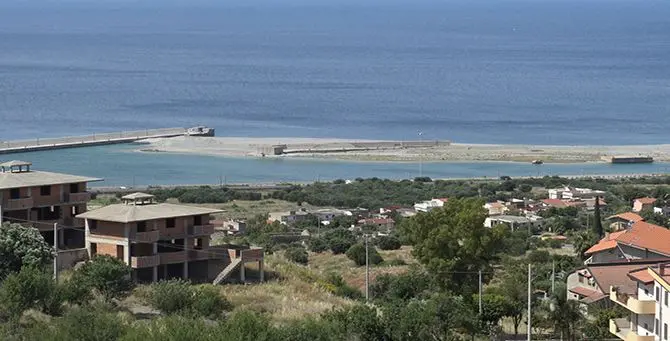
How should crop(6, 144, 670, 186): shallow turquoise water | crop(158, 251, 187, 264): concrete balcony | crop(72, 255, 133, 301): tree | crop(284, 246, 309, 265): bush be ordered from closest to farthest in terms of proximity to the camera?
1. crop(72, 255, 133, 301): tree
2. crop(158, 251, 187, 264): concrete balcony
3. crop(284, 246, 309, 265): bush
4. crop(6, 144, 670, 186): shallow turquoise water

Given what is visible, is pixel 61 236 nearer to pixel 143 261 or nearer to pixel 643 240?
pixel 143 261

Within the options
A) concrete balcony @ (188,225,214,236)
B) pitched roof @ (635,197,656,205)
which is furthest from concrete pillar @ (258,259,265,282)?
pitched roof @ (635,197,656,205)

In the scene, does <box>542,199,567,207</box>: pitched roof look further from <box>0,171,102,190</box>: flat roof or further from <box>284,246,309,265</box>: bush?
<box>0,171,102,190</box>: flat roof

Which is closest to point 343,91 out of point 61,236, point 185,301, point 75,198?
point 75,198

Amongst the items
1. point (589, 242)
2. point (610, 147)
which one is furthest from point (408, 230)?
point (610, 147)

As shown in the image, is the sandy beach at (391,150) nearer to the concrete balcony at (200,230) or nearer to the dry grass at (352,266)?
the dry grass at (352,266)

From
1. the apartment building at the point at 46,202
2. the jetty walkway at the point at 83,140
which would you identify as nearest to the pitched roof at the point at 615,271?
the apartment building at the point at 46,202

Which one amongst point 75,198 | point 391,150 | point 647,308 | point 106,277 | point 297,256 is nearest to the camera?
point 647,308
